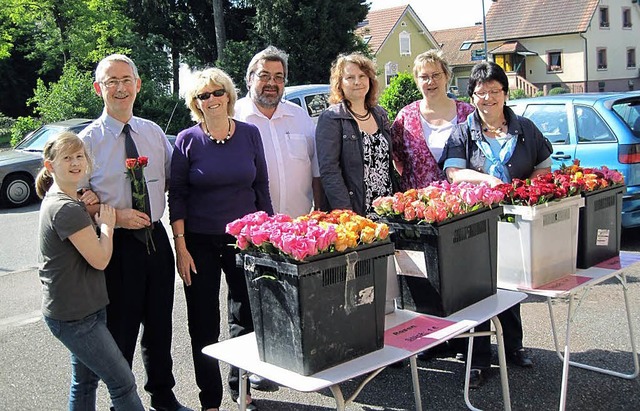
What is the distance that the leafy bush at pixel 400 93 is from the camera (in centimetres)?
1034

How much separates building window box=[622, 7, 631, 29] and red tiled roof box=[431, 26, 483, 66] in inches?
415

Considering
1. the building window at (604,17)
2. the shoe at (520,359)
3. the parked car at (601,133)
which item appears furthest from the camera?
the building window at (604,17)

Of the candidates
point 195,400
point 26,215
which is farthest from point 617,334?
point 26,215

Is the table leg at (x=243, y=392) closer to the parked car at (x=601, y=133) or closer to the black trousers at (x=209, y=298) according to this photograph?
the black trousers at (x=209, y=298)

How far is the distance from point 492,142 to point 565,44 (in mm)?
45790

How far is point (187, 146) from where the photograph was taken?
3670mm

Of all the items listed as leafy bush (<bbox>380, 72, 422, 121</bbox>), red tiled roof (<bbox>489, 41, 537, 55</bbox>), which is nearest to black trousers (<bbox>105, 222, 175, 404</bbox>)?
leafy bush (<bbox>380, 72, 422, 121</bbox>)

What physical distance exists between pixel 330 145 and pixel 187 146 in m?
0.90

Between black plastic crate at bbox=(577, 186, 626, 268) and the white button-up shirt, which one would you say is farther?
black plastic crate at bbox=(577, 186, 626, 268)

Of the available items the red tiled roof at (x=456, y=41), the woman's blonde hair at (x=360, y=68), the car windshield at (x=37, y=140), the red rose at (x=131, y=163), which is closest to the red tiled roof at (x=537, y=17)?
the red tiled roof at (x=456, y=41)

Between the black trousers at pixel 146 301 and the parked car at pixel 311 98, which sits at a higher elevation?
the parked car at pixel 311 98

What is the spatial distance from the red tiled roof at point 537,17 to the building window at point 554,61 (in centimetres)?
139

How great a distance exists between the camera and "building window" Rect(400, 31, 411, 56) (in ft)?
144

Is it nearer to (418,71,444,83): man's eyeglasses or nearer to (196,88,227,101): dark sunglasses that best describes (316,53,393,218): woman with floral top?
(418,71,444,83): man's eyeglasses
